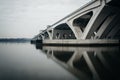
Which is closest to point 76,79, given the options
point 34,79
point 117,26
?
point 34,79

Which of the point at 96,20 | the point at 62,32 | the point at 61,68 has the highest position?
the point at 96,20

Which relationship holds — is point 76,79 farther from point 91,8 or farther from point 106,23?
point 106,23

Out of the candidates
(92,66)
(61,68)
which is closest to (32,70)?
(61,68)

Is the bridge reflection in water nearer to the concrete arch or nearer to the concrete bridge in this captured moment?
the concrete bridge

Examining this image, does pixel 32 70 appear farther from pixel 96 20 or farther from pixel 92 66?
pixel 96 20

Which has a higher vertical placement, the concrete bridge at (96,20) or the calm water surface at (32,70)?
the concrete bridge at (96,20)

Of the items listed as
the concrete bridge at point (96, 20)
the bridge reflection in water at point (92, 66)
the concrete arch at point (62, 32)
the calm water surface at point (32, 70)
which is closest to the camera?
the calm water surface at point (32, 70)

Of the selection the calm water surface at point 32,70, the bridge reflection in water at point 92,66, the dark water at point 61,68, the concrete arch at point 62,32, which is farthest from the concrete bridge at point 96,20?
the calm water surface at point 32,70

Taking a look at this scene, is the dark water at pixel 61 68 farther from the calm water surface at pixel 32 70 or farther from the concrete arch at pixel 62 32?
the concrete arch at pixel 62 32

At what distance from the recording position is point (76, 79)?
25.4ft

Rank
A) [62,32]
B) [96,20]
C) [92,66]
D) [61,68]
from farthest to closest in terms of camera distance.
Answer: [62,32] < [96,20] < [92,66] < [61,68]

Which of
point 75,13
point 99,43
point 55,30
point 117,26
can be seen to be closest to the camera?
point 99,43

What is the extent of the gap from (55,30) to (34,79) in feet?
198

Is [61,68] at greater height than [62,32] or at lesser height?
lesser
